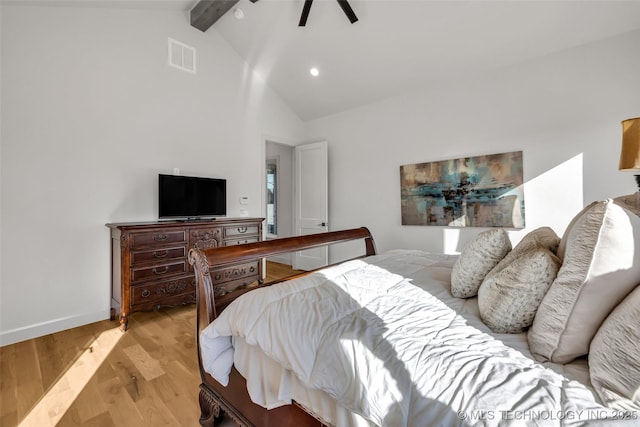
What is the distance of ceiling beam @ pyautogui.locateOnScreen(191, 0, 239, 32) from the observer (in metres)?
3.15

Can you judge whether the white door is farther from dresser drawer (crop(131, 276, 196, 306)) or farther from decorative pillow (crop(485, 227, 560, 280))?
decorative pillow (crop(485, 227, 560, 280))

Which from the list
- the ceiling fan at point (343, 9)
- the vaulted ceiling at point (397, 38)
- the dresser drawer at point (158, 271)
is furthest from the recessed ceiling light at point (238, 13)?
the dresser drawer at point (158, 271)

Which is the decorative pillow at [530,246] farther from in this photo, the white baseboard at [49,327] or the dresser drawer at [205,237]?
the white baseboard at [49,327]

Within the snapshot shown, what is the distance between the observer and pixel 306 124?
5.03 meters

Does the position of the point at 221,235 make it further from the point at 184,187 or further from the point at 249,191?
the point at 249,191

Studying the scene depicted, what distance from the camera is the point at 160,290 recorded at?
9.03 ft

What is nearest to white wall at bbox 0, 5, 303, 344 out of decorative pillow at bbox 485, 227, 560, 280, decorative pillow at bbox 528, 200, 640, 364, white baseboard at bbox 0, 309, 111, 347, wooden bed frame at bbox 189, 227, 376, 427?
white baseboard at bbox 0, 309, 111, 347

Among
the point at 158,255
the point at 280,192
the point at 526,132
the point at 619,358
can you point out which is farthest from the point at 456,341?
the point at 280,192

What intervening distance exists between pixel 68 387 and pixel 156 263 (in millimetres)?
1167

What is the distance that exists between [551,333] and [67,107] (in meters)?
3.89

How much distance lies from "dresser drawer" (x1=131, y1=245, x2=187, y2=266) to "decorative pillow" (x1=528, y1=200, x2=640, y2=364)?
9.80ft

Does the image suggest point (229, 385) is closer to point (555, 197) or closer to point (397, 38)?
point (555, 197)

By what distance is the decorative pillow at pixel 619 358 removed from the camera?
58 centimetres

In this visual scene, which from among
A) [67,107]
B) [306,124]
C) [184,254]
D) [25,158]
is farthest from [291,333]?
[306,124]
